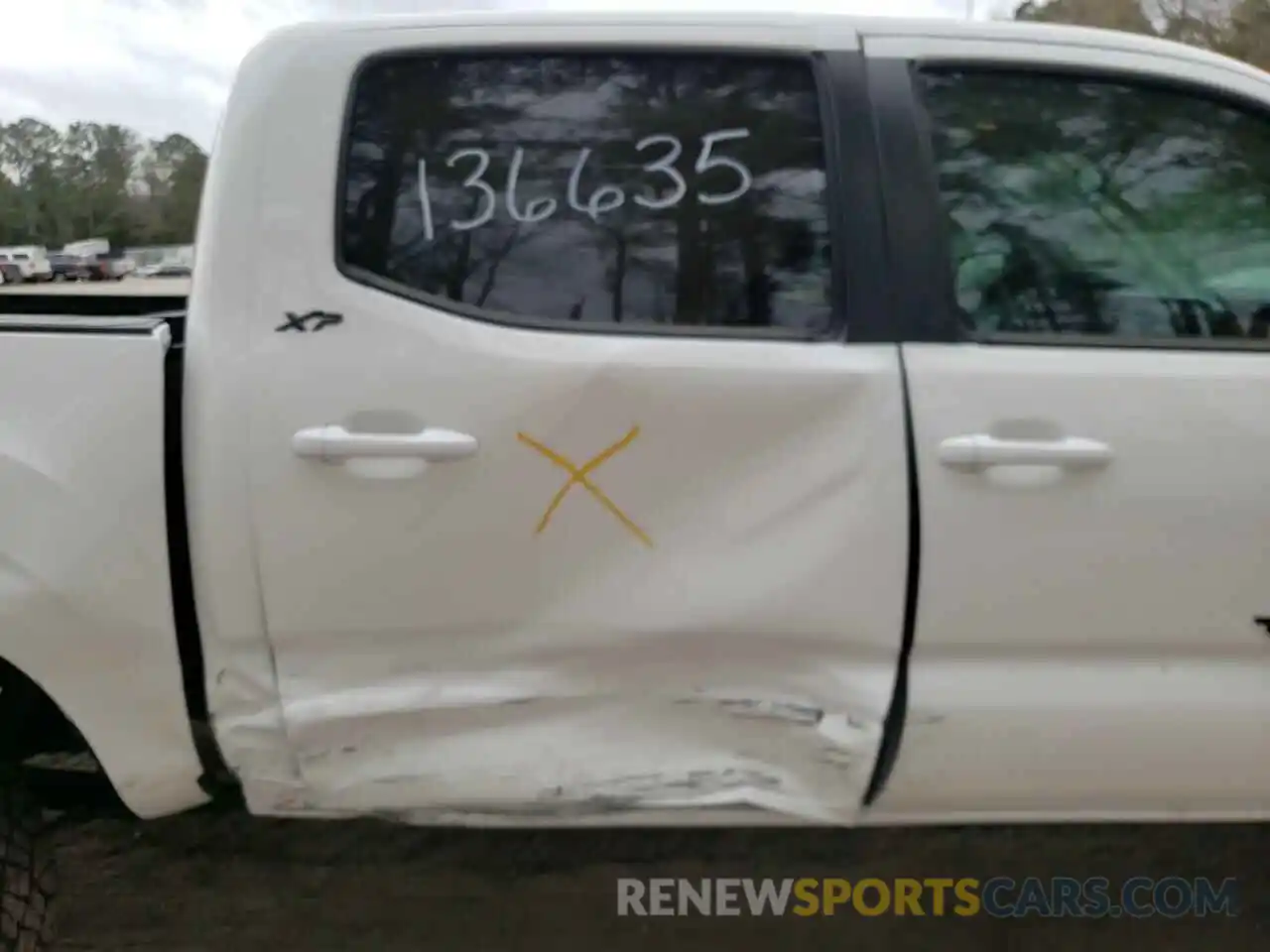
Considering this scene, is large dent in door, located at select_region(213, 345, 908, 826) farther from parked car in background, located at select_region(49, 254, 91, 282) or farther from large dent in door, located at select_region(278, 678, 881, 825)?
parked car in background, located at select_region(49, 254, 91, 282)

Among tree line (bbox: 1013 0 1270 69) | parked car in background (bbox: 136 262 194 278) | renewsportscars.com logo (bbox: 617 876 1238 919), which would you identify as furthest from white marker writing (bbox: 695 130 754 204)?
tree line (bbox: 1013 0 1270 69)

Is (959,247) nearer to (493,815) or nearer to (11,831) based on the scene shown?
(493,815)

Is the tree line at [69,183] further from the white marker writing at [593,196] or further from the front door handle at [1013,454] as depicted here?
the front door handle at [1013,454]

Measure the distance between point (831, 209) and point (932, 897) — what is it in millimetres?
1726

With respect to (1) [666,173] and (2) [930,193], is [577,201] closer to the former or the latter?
(1) [666,173]

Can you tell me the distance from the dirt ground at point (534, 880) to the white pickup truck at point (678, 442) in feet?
2.15

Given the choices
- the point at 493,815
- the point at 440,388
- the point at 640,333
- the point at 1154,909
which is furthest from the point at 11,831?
the point at 1154,909

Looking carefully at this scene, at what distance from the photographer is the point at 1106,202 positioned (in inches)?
87.7

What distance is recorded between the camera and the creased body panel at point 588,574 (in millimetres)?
2037

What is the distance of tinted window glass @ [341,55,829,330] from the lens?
2.13 metres

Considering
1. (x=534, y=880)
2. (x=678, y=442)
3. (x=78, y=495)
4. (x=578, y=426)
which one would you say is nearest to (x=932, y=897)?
(x=534, y=880)

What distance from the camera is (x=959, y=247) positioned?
2.18m

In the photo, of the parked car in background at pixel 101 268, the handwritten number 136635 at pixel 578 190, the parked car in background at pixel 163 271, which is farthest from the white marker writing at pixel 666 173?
the parked car in background at pixel 101 268

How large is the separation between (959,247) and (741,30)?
1.90 feet
